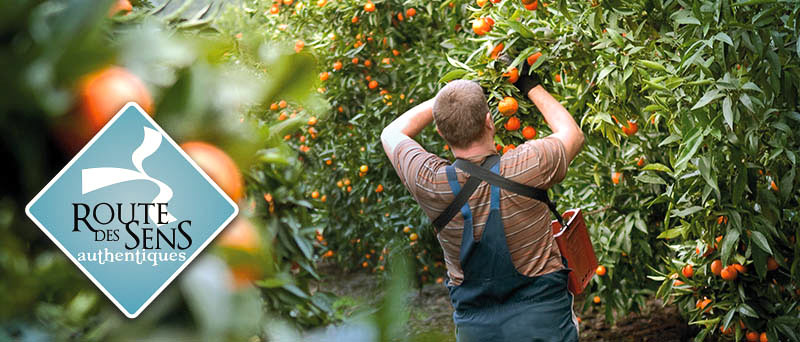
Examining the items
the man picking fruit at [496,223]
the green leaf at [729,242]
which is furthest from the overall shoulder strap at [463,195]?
the green leaf at [729,242]

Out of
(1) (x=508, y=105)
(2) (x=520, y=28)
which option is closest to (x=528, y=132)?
(1) (x=508, y=105)

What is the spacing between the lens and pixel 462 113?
1.74 metres

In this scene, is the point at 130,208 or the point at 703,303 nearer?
the point at 130,208

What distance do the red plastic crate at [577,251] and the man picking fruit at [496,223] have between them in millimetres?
41

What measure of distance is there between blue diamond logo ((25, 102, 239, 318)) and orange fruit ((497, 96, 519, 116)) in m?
1.63

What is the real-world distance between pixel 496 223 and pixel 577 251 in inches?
12.4

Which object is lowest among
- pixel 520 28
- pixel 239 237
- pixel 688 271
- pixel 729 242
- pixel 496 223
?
pixel 688 271

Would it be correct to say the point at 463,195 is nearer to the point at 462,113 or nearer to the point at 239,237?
the point at 462,113

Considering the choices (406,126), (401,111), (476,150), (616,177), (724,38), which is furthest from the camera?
(401,111)

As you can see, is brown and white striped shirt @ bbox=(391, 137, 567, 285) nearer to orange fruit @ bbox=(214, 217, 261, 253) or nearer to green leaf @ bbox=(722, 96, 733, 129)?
green leaf @ bbox=(722, 96, 733, 129)

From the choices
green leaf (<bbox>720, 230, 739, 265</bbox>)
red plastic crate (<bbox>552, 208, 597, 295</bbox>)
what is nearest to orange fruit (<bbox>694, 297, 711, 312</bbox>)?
green leaf (<bbox>720, 230, 739, 265</bbox>)

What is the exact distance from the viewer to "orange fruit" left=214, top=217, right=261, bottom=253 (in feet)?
1.05

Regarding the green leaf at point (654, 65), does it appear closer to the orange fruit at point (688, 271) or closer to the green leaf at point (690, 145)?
the green leaf at point (690, 145)

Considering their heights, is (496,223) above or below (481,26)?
below
